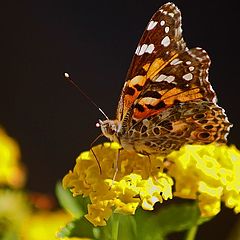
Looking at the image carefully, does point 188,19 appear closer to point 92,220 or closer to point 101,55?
point 101,55

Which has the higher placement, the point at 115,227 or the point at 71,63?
the point at 115,227

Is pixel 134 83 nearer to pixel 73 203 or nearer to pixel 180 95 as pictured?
pixel 180 95

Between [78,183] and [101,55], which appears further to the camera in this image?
[101,55]

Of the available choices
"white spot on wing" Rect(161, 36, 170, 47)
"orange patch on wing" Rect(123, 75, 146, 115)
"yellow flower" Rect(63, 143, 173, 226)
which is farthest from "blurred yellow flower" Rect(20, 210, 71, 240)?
"white spot on wing" Rect(161, 36, 170, 47)

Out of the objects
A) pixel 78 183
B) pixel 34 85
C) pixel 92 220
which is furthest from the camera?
pixel 34 85

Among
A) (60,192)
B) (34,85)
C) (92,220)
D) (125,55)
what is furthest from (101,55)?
(92,220)

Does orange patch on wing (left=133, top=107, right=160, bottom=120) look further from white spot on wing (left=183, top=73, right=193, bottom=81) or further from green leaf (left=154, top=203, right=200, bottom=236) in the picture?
green leaf (left=154, top=203, right=200, bottom=236)

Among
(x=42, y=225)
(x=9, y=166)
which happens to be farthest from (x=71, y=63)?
(x=42, y=225)

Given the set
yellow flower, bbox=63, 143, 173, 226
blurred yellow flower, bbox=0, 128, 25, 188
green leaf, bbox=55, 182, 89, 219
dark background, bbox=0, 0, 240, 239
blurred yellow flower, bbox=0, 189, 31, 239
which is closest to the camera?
yellow flower, bbox=63, 143, 173, 226
